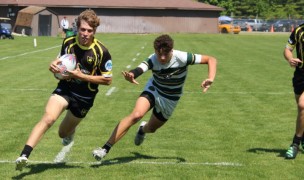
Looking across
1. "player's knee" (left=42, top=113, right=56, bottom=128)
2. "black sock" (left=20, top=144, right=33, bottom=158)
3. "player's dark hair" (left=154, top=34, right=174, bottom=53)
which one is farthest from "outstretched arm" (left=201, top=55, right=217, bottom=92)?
"black sock" (left=20, top=144, right=33, bottom=158)

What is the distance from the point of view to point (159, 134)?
10078 millimetres

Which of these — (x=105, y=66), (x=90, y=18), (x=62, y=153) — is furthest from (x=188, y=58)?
(x=62, y=153)

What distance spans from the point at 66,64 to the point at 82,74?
232 mm

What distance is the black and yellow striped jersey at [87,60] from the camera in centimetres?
729

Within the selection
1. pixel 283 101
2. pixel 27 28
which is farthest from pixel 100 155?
pixel 27 28

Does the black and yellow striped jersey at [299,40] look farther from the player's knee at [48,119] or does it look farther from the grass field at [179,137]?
the player's knee at [48,119]

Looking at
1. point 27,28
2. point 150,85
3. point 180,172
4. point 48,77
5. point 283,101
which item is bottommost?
point 27,28

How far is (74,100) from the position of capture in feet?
24.2

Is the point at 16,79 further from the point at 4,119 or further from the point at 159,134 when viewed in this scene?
the point at 159,134

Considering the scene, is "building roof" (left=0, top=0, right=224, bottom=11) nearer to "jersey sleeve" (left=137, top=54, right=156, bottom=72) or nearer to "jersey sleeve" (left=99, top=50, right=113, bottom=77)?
"jersey sleeve" (left=137, top=54, right=156, bottom=72)

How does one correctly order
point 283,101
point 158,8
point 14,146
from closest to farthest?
point 14,146 → point 283,101 → point 158,8

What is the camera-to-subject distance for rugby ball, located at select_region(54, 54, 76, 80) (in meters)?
6.93

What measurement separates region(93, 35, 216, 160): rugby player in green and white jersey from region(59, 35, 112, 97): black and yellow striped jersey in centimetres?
38

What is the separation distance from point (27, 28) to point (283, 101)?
52.9m
